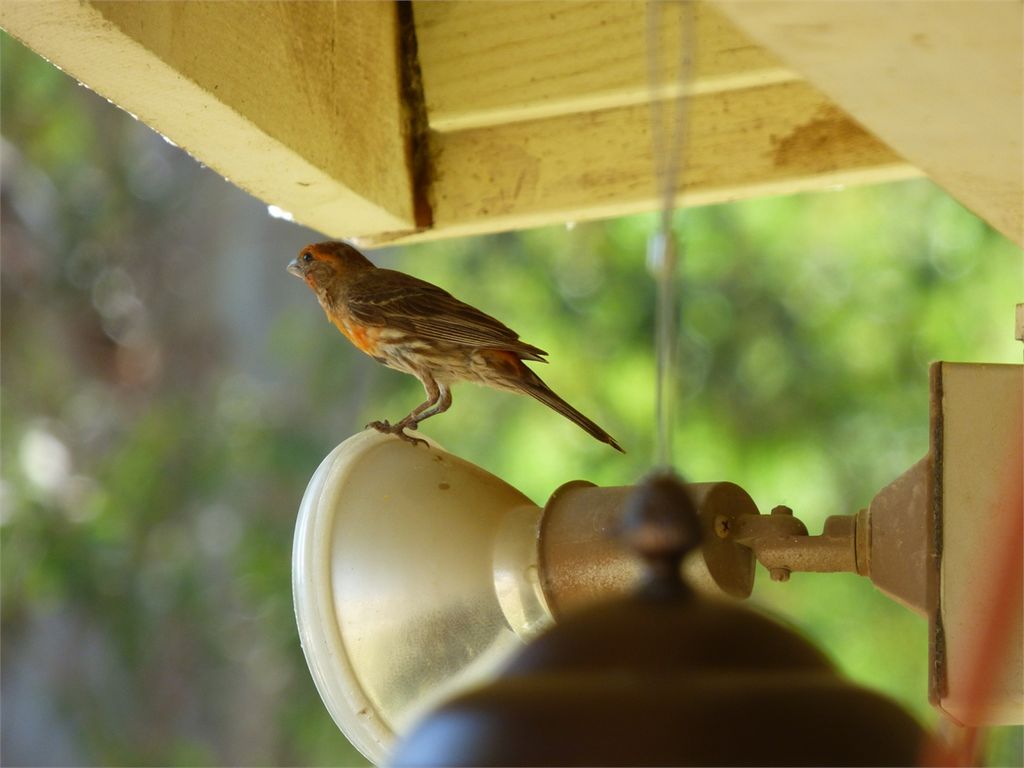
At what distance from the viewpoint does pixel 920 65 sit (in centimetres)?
162

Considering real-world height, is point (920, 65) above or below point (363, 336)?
above

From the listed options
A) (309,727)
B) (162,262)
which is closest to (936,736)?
(309,727)

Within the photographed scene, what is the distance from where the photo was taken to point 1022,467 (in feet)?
5.86

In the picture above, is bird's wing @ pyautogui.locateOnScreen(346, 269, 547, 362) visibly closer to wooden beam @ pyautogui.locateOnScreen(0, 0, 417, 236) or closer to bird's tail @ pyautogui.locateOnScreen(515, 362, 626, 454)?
bird's tail @ pyautogui.locateOnScreen(515, 362, 626, 454)

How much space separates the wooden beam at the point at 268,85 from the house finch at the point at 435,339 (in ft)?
3.06

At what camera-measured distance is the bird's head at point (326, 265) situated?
4441mm

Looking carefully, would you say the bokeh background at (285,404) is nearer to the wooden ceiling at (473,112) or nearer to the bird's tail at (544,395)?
the bird's tail at (544,395)

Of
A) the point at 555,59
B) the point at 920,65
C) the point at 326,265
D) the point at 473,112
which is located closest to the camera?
the point at 920,65

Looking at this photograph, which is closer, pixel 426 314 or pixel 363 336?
pixel 426 314

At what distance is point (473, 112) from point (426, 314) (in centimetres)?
115

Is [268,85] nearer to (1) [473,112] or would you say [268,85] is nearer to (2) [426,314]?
(1) [473,112]

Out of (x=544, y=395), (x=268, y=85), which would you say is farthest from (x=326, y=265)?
(x=268, y=85)

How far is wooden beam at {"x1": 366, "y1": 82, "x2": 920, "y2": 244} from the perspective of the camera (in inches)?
112

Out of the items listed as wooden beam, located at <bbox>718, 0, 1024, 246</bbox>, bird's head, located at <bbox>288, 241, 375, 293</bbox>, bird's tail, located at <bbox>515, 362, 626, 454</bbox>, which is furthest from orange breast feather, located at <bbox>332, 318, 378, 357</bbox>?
wooden beam, located at <bbox>718, 0, 1024, 246</bbox>
